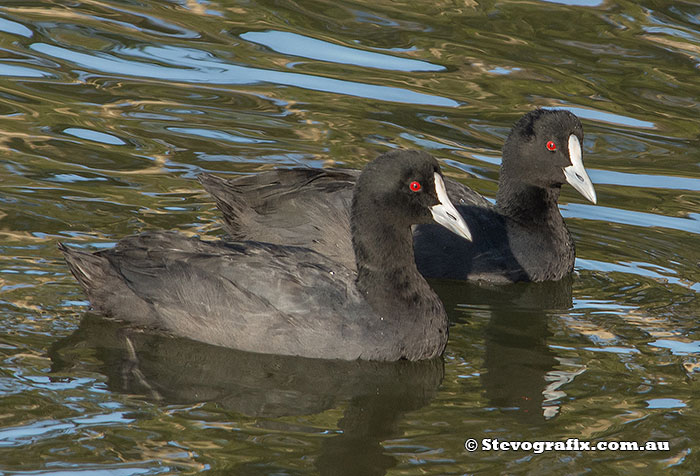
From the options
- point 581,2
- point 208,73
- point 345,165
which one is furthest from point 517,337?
point 581,2

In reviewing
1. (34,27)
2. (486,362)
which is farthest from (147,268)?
(34,27)

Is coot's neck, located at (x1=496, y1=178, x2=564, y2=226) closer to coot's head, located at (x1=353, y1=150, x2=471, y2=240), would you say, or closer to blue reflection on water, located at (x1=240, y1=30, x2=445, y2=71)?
coot's head, located at (x1=353, y1=150, x2=471, y2=240)

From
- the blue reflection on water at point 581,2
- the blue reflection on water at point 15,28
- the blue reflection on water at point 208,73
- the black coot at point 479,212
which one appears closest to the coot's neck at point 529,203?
the black coot at point 479,212

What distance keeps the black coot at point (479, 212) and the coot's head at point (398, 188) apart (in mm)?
1273

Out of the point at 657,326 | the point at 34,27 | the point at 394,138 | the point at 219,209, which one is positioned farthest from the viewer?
the point at 34,27

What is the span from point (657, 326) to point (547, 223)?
1.52 m

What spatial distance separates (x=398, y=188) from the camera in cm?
706

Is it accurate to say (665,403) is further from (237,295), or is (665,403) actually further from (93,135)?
(93,135)

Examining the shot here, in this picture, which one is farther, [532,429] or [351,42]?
[351,42]

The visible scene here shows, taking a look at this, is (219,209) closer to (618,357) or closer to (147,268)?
(147,268)

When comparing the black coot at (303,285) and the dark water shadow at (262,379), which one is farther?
the black coot at (303,285)

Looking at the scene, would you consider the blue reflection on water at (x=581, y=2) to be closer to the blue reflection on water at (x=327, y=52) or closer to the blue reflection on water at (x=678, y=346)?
the blue reflection on water at (x=327, y=52)

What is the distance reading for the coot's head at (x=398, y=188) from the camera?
7.07 meters

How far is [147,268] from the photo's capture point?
23.1ft
